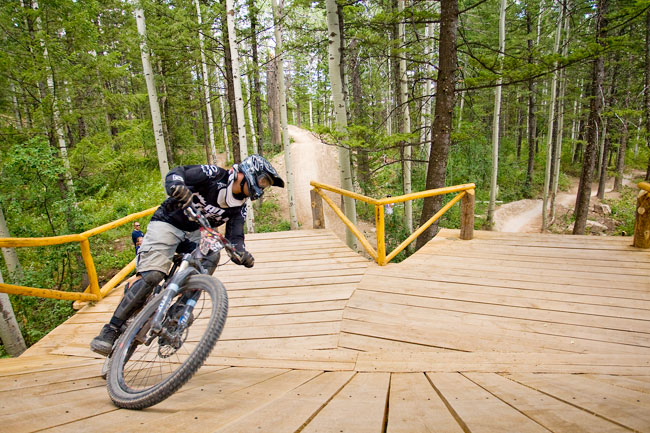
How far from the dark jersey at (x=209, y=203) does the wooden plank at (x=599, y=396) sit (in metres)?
2.46

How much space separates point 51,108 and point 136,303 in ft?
27.3

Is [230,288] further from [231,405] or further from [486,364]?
[486,364]

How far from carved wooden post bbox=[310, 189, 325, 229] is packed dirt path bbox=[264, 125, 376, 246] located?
7292 mm

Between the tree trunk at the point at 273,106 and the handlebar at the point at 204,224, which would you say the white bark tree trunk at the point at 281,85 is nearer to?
the handlebar at the point at 204,224

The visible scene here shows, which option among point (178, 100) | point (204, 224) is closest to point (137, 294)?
point (204, 224)

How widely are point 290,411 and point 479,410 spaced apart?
918mm

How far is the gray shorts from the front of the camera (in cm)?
285

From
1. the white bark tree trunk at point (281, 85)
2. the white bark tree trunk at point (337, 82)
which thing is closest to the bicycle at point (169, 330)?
the white bark tree trunk at point (337, 82)

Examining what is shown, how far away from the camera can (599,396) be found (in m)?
1.69

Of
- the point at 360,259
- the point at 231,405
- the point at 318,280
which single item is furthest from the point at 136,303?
the point at 360,259

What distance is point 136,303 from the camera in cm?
283

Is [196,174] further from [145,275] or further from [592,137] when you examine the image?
[592,137]

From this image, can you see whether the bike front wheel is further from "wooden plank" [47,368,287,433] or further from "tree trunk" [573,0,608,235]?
"tree trunk" [573,0,608,235]

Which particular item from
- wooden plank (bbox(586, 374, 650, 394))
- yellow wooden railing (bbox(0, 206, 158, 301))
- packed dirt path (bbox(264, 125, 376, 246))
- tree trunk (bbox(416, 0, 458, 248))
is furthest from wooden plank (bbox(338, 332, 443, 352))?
packed dirt path (bbox(264, 125, 376, 246))
